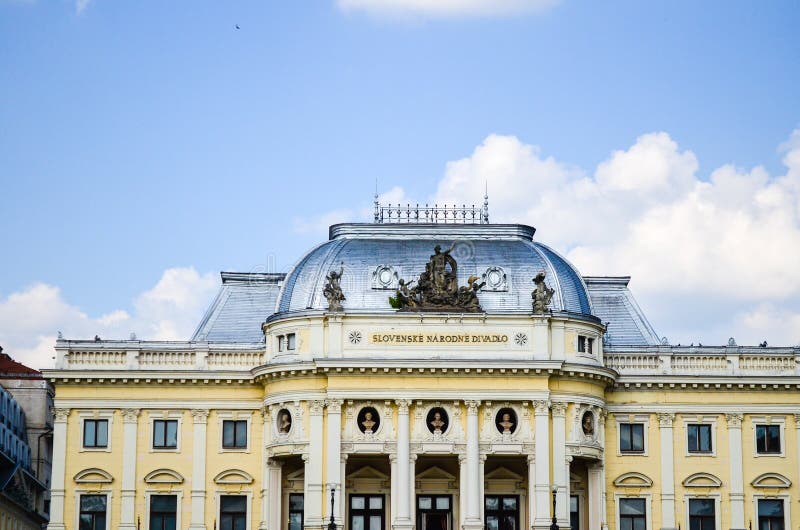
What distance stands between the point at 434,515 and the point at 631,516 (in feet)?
31.5

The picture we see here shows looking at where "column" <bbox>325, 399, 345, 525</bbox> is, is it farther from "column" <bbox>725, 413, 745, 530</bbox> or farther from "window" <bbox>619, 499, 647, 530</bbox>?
"column" <bbox>725, 413, 745, 530</bbox>

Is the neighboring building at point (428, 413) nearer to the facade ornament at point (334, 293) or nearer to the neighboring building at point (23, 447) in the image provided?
the facade ornament at point (334, 293)

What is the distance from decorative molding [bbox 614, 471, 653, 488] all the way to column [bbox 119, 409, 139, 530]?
23397 mm

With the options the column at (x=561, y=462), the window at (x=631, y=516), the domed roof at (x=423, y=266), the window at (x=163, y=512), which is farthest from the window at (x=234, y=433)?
the window at (x=631, y=516)

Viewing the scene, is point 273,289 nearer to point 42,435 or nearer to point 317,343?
point 317,343

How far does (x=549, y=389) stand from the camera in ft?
278

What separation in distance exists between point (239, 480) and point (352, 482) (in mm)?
5499

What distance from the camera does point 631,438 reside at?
8800 cm

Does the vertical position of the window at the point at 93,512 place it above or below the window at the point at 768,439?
below

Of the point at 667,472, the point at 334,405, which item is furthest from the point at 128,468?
the point at 667,472

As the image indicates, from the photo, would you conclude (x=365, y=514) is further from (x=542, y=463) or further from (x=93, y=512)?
(x=93, y=512)

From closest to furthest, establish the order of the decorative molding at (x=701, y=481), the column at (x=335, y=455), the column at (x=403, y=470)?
the column at (x=403, y=470), the column at (x=335, y=455), the decorative molding at (x=701, y=481)

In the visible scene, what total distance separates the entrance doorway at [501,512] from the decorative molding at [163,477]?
1488cm

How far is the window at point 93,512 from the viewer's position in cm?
8612
